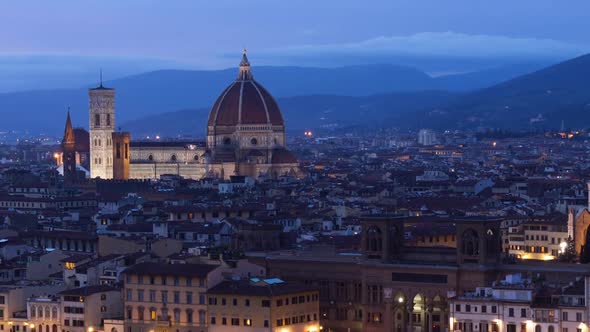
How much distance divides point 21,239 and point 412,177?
7962 centimetres

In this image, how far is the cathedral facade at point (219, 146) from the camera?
6905 inches

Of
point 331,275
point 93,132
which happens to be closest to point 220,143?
point 93,132

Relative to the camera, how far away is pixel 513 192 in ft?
461

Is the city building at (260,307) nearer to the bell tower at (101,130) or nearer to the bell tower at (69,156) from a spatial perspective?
the bell tower at (69,156)

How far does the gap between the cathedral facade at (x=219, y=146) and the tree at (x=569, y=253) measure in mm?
84722

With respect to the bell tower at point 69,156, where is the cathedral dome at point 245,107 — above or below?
above

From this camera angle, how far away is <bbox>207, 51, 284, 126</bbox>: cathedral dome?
580ft

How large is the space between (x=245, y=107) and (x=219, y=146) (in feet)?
14.1

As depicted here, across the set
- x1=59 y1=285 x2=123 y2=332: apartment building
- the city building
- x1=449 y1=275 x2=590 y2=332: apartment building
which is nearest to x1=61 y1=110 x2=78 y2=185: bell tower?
x1=59 y1=285 x2=123 y2=332: apartment building

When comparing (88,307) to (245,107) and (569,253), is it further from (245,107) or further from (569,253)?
(245,107)

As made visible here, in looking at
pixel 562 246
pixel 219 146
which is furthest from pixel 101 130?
pixel 562 246

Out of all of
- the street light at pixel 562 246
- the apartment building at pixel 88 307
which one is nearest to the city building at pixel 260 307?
the apartment building at pixel 88 307

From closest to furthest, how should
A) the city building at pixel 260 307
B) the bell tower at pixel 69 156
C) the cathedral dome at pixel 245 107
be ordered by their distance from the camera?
the city building at pixel 260 307 < the cathedral dome at pixel 245 107 < the bell tower at pixel 69 156

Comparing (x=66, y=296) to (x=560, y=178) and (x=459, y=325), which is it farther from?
(x=560, y=178)
